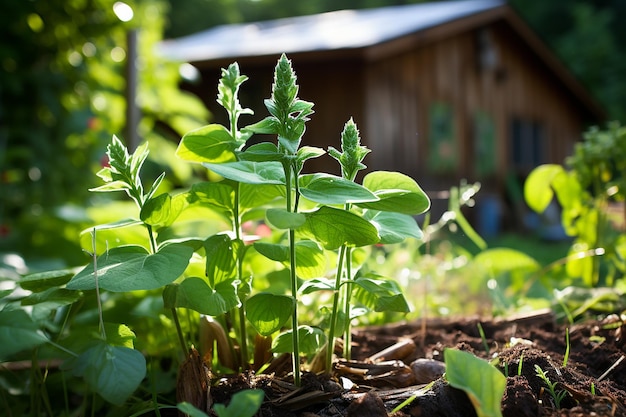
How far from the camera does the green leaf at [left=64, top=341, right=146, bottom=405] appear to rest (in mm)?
713

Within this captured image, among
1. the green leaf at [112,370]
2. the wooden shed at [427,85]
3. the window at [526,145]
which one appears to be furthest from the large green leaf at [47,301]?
the window at [526,145]

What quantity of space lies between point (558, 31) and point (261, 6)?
39.2 ft

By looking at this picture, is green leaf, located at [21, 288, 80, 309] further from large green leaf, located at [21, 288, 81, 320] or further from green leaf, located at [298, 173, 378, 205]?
green leaf, located at [298, 173, 378, 205]

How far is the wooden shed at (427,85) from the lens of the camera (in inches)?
299

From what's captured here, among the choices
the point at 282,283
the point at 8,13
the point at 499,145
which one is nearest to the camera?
the point at 282,283

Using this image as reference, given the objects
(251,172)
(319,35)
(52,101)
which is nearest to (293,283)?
(251,172)

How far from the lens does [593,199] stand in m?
1.60

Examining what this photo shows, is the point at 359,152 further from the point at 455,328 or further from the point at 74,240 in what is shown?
the point at 74,240

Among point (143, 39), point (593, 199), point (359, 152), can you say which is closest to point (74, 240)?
point (143, 39)

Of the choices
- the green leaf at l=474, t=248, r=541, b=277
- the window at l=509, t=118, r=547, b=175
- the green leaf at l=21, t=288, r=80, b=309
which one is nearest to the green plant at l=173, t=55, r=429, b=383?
the green leaf at l=21, t=288, r=80, b=309

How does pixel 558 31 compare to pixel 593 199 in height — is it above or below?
above

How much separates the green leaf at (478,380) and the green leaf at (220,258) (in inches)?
13.4

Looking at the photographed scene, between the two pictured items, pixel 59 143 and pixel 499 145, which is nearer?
pixel 59 143

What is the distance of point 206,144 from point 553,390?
0.53m
